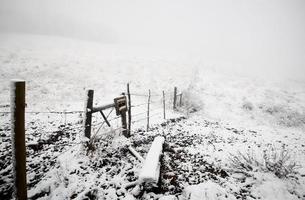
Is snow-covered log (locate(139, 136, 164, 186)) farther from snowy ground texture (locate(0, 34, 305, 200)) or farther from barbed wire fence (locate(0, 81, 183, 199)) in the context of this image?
barbed wire fence (locate(0, 81, 183, 199))

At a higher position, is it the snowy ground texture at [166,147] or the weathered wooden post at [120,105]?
the weathered wooden post at [120,105]

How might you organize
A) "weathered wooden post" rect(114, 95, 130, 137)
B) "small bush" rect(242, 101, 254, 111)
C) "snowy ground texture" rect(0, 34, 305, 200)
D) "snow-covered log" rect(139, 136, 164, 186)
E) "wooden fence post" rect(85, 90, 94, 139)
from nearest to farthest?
"snow-covered log" rect(139, 136, 164, 186) → "snowy ground texture" rect(0, 34, 305, 200) → "wooden fence post" rect(85, 90, 94, 139) → "weathered wooden post" rect(114, 95, 130, 137) → "small bush" rect(242, 101, 254, 111)

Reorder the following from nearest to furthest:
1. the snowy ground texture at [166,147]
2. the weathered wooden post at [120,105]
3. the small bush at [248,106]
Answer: the snowy ground texture at [166,147], the weathered wooden post at [120,105], the small bush at [248,106]

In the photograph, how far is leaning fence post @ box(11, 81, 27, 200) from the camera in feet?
7.96

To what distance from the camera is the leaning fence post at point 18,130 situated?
95.5 inches

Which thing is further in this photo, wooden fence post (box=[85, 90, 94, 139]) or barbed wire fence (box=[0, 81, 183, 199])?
wooden fence post (box=[85, 90, 94, 139])

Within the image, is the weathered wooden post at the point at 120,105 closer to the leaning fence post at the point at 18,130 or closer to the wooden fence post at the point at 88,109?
the wooden fence post at the point at 88,109

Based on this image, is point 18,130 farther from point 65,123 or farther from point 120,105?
point 65,123

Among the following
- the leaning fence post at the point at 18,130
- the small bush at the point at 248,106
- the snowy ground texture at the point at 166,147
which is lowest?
the snowy ground texture at the point at 166,147

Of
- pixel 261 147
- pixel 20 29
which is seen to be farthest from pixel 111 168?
pixel 20 29

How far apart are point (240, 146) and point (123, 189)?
5514mm

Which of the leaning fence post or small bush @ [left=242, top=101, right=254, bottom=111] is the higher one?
the leaning fence post

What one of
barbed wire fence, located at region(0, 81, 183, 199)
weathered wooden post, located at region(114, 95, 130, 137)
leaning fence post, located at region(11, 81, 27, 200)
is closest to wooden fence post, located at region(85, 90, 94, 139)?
barbed wire fence, located at region(0, 81, 183, 199)

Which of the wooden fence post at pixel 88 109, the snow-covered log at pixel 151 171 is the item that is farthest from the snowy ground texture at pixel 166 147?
the wooden fence post at pixel 88 109
